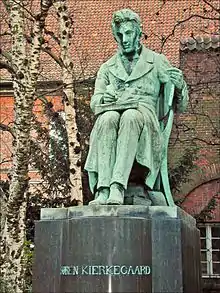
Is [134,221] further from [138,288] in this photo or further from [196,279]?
[196,279]

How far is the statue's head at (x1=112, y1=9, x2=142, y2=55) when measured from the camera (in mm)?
6434

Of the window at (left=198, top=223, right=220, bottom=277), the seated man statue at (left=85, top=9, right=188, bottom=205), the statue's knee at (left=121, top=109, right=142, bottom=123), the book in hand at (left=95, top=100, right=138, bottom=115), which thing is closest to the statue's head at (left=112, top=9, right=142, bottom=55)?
the seated man statue at (left=85, top=9, right=188, bottom=205)

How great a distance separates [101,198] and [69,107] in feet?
17.8

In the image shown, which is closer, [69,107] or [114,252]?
[114,252]

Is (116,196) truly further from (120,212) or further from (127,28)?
(127,28)

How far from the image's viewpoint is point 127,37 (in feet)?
21.2

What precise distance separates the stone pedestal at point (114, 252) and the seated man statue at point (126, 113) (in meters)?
0.27

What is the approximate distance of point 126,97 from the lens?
6.23 meters

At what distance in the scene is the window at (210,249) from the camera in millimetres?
16625

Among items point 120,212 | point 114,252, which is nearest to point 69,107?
point 120,212

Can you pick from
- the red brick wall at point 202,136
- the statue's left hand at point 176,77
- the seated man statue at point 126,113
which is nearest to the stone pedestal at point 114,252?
the seated man statue at point 126,113

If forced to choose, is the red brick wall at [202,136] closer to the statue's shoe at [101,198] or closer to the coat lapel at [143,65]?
the coat lapel at [143,65]

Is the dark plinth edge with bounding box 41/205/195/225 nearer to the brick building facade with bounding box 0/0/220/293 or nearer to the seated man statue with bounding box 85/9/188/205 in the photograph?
the seated man statue with bounding box 85/9/188/205

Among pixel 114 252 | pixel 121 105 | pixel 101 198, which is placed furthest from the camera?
pixel 121 105
